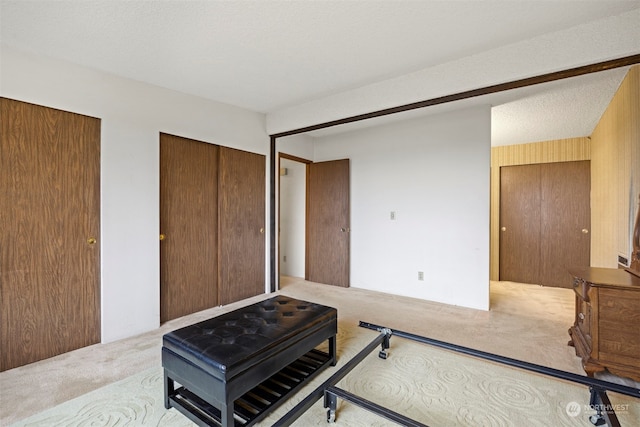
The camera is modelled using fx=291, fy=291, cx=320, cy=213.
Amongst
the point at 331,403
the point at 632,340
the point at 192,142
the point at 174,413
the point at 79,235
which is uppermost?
the point at 192,142

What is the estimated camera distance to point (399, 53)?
2402mm

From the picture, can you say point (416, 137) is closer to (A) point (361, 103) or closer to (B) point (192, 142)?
(A) point (361, 103)

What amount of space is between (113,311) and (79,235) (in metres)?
0.74

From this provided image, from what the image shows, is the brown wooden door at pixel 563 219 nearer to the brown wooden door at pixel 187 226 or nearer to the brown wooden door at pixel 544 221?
the brown wooden door at pixel 544 221

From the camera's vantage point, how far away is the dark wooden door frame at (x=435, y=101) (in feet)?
6.66

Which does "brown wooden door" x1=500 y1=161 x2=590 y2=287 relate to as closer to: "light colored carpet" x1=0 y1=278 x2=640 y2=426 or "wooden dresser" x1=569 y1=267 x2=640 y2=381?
"light colored carpet" x1=0 y1=278 x2=640 y2=426

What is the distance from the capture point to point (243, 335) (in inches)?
66.9

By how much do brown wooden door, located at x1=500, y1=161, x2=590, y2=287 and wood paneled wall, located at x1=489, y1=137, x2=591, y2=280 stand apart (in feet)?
0.23

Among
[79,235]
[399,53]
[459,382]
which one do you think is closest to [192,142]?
[79,235]

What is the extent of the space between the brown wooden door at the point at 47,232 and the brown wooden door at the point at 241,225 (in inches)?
49.7

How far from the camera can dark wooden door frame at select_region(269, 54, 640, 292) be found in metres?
2.03

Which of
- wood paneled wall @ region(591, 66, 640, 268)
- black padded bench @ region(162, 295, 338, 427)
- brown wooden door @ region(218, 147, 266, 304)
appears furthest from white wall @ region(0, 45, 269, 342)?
wood paneled wall @ region(591, 66, 640, 268)

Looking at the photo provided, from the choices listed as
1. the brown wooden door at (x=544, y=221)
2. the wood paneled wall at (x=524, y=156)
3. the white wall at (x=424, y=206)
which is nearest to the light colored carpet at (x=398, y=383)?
the white wall at (x=424, y=206)

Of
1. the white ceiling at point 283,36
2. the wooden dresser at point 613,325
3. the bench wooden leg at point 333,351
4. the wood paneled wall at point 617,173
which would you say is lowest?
the bench wooden leg at point 333,351
